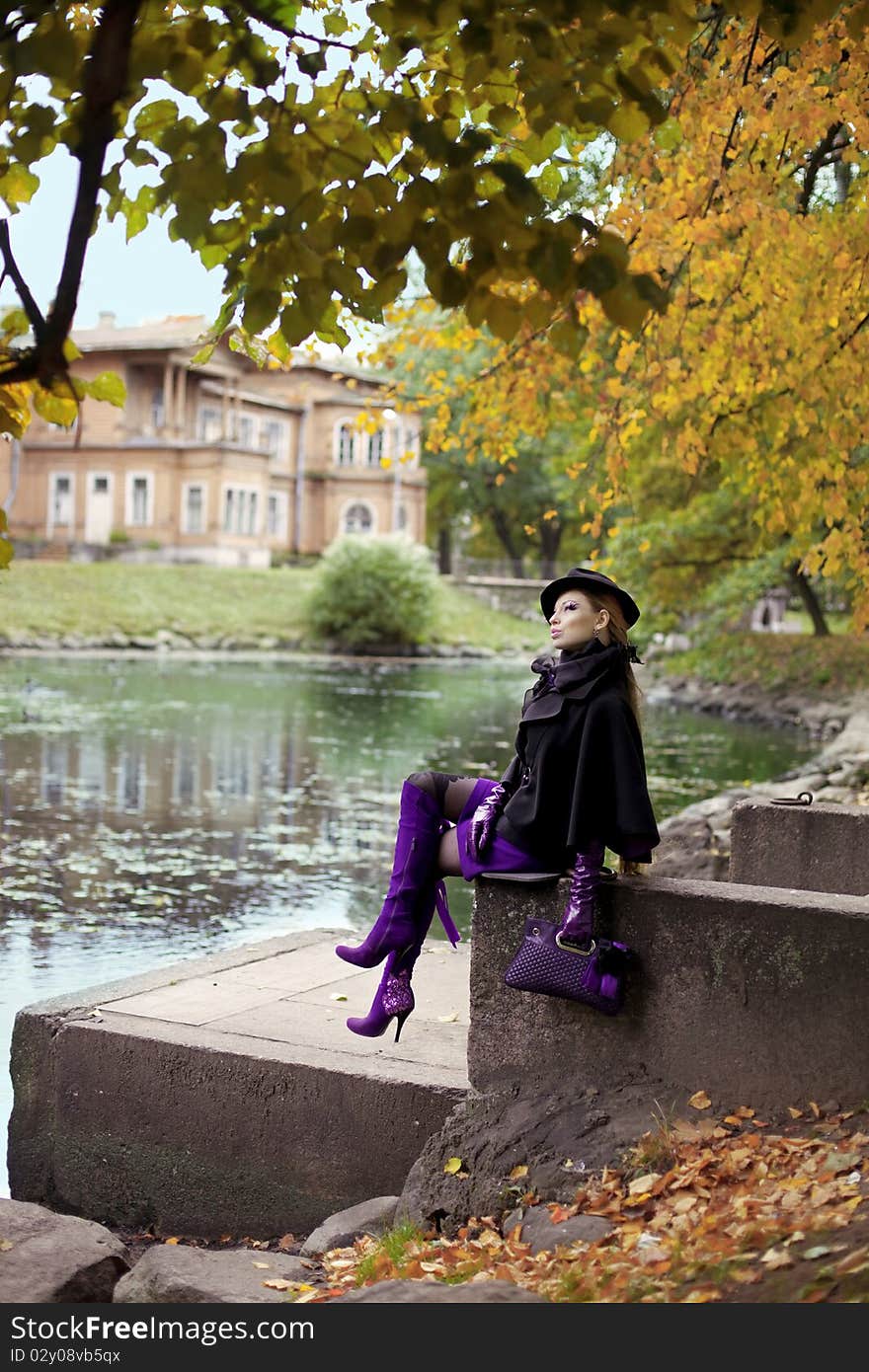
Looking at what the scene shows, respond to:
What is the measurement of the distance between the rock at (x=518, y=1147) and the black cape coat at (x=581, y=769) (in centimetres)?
76

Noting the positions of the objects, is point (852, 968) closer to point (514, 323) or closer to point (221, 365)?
point (514, 323)

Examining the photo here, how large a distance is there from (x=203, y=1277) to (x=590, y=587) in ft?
8.44

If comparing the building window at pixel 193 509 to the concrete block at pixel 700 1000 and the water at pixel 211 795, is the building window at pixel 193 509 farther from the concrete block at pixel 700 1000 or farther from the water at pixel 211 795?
the concrete block at pixel 700 1000

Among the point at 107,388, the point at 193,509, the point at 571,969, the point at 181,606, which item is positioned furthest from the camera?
the point at 193,509

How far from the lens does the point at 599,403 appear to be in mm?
10438

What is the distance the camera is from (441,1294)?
3.75 meters

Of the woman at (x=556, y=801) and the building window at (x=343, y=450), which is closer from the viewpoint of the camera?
the woman at (x=556, y=801)

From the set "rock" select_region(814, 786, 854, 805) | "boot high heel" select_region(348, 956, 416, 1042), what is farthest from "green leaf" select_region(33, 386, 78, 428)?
"rock" select_region(814, 786, 854, 805)

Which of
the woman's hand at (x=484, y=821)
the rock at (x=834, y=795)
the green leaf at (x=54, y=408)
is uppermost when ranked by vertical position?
the green leaf at (x=54, y=408)

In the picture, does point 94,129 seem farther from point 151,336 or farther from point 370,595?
Answer: point 151,336

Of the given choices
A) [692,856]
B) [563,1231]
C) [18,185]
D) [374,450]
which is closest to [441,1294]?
[563,1231]

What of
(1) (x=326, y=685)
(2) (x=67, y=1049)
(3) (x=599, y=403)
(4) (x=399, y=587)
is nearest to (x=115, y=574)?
(4) (x=399, y=587)

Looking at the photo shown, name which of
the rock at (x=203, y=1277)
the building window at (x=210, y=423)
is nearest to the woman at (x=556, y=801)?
the rock at (x=203, y=1277)

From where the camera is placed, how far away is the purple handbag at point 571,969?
16.7ft
